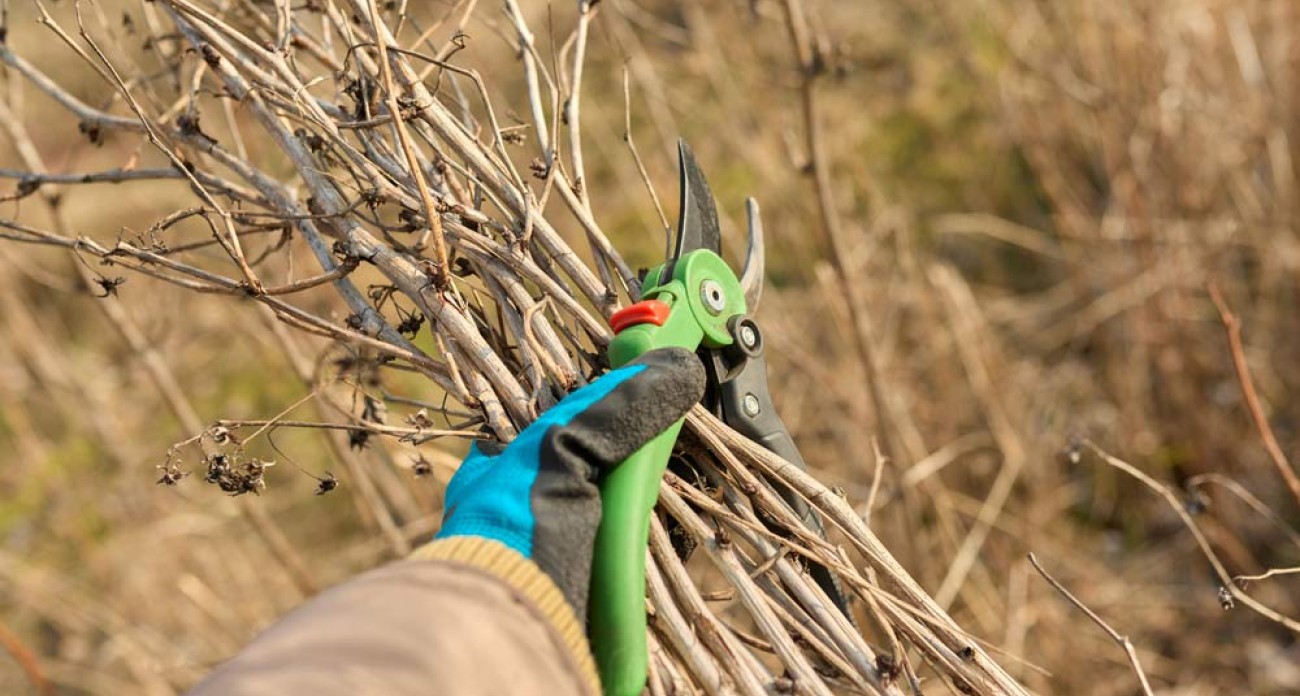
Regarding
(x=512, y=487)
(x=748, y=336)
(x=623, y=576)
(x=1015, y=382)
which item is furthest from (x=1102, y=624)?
(x=1015, y=382)

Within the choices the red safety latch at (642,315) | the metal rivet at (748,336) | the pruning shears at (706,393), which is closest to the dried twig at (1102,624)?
the pruning shears at (706,393)

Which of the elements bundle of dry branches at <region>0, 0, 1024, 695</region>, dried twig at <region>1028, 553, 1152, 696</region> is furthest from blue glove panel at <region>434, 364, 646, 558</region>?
dried twig at <region>1028, 553, 1152, 696</region>

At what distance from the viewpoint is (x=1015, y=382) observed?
338cm

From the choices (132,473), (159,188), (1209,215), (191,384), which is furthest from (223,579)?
(1209,215)

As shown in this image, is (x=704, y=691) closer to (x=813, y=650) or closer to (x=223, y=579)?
(x=813, y=650)

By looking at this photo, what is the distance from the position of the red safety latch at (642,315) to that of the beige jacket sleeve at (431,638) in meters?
0.28

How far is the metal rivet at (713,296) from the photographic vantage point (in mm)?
1189

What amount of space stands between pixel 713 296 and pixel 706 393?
0.37 feet

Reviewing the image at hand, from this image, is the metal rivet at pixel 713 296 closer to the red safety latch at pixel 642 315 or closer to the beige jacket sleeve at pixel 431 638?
the red safety latch at pixel 642 315

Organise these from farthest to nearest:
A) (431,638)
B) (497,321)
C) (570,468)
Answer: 1. (497,321)
2. (570,468)
3. (431,638)

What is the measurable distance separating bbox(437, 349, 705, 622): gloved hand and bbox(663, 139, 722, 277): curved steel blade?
0.22 meters

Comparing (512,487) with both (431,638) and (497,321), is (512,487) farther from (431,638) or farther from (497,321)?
(497,321)

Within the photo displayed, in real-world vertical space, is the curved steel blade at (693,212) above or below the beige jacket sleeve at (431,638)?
above

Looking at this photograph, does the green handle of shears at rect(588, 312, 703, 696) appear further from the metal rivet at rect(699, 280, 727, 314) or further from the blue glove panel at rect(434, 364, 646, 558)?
the metal rivet at rect(699, 280, 727, 314)
